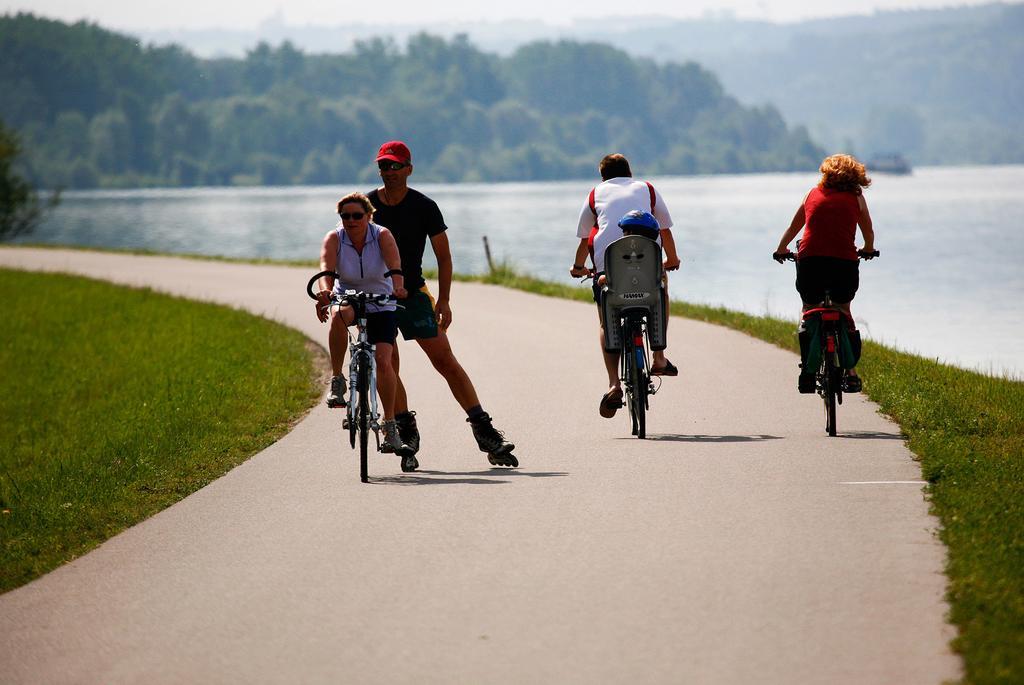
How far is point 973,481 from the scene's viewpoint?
318 inches

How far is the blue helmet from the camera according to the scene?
33.4 ft

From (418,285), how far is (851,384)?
3.20 m

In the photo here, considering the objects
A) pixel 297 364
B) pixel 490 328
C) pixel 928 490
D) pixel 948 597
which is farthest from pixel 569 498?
pixel 490 328

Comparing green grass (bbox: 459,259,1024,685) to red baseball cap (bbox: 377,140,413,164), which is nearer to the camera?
green grass (bbox: 459,259,1024,685)

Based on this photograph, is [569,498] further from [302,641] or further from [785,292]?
[785,292]

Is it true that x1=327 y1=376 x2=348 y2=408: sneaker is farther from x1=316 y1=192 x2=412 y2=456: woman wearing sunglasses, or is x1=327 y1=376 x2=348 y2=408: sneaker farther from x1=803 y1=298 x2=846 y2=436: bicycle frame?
x1=803 y1=298 x2=846 y2=436: bicycle frame

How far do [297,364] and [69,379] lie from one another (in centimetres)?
391

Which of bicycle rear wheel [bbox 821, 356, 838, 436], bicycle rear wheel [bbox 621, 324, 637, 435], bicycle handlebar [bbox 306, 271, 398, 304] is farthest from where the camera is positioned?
bicycle rear wheel [bbox 621, 324, 637, 435]

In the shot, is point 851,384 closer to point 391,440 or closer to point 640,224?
point 640,224

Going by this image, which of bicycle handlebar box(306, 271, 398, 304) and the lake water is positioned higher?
bicycle handlebar box(306, 271, 398, 304)

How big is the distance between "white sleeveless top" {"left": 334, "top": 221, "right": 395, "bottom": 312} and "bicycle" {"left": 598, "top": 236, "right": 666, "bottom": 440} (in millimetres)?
1927

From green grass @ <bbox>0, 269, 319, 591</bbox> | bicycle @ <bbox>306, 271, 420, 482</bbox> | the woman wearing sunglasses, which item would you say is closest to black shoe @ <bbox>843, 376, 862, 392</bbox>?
the woman wearing sunglasses

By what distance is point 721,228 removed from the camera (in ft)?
274

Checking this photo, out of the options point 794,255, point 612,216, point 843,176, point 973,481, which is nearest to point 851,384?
point 794,255
